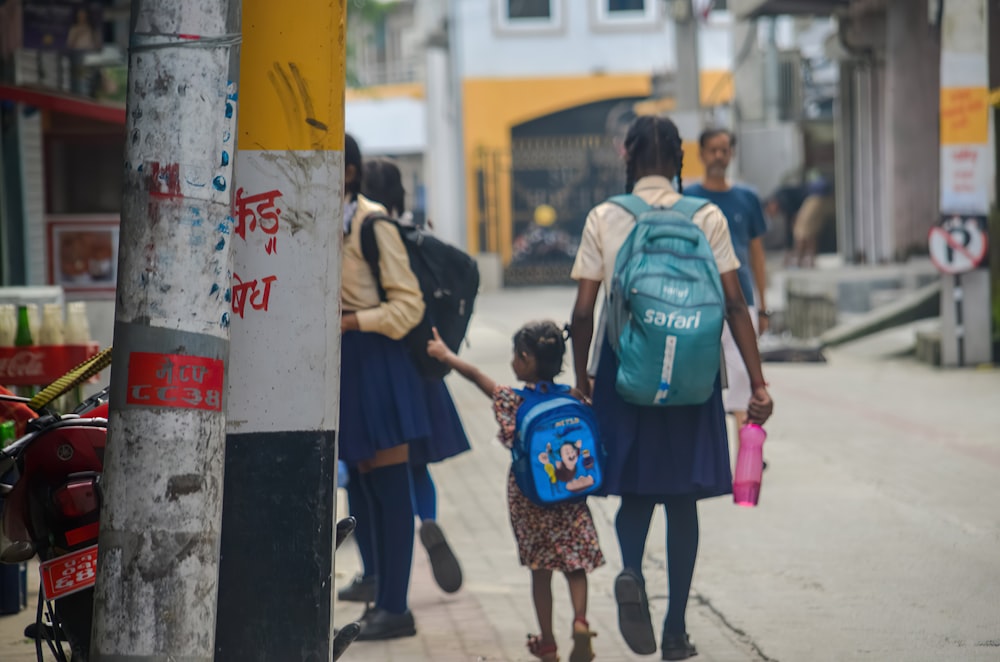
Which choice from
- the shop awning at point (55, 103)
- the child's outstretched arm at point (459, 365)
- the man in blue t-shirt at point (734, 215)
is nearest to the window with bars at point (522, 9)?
the shop awning at point (55, 103)

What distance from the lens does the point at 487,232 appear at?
105ft

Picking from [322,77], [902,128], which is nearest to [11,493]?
[322,77]

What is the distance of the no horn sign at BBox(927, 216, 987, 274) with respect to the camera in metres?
13.3

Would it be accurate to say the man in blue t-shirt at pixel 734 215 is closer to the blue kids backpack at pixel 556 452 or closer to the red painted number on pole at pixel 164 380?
the blue kids backpack at pixel 556 452

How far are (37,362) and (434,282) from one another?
6.35 feet

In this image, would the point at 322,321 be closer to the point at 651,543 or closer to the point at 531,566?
the point at 531,566

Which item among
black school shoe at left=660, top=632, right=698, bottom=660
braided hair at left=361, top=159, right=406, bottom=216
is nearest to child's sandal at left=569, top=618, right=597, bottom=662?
black school shoe at left=660, top=632, right=698, bottom=660

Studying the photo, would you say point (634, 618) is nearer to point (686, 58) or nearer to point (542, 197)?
point (686, 58)

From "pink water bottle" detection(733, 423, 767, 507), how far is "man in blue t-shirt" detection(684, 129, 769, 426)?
8.79ft

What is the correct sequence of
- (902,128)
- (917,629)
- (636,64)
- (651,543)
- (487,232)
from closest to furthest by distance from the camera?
(917,629) → (651,543) → (902,128) → (487,232) → (636,64)

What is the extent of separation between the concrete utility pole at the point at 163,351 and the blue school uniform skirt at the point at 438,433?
2.68 m

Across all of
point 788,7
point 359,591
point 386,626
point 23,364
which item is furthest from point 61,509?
point 788,7

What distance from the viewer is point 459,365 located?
551 centimetres

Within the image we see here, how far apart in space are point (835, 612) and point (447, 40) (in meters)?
30.9
